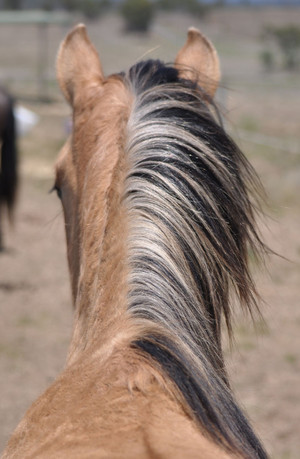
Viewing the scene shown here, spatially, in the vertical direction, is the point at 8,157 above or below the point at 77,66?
above

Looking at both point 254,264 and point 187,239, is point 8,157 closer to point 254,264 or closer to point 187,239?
point 254,264

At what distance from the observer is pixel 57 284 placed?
597cm

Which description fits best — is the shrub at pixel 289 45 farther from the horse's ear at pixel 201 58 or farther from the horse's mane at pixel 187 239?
the horse's mane at pixel 187 239

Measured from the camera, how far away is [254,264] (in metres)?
5.71

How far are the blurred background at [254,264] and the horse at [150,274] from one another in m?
0.18

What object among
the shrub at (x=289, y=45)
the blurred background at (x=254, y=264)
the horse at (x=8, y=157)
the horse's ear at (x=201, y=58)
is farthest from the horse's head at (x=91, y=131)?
the shrub at (x=289, y=45)

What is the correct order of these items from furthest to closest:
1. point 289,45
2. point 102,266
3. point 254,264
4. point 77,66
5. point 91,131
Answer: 1. point 289,45
2. point 254,264
3. point 77,66
4. point 91,131
5. point 102,266

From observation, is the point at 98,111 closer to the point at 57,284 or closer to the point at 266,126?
the point at 57,284

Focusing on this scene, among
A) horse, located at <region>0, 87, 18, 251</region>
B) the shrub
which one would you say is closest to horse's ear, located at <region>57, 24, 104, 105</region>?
horse, located at <region>0, 87, 18, 251</region>

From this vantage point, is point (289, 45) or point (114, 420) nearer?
point (114, 420)

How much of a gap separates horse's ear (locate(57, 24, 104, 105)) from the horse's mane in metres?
0.29

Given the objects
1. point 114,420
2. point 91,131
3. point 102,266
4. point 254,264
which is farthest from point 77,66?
point 254,264

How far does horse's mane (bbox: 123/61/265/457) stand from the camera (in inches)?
41.8

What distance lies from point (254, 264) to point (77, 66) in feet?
13.6
